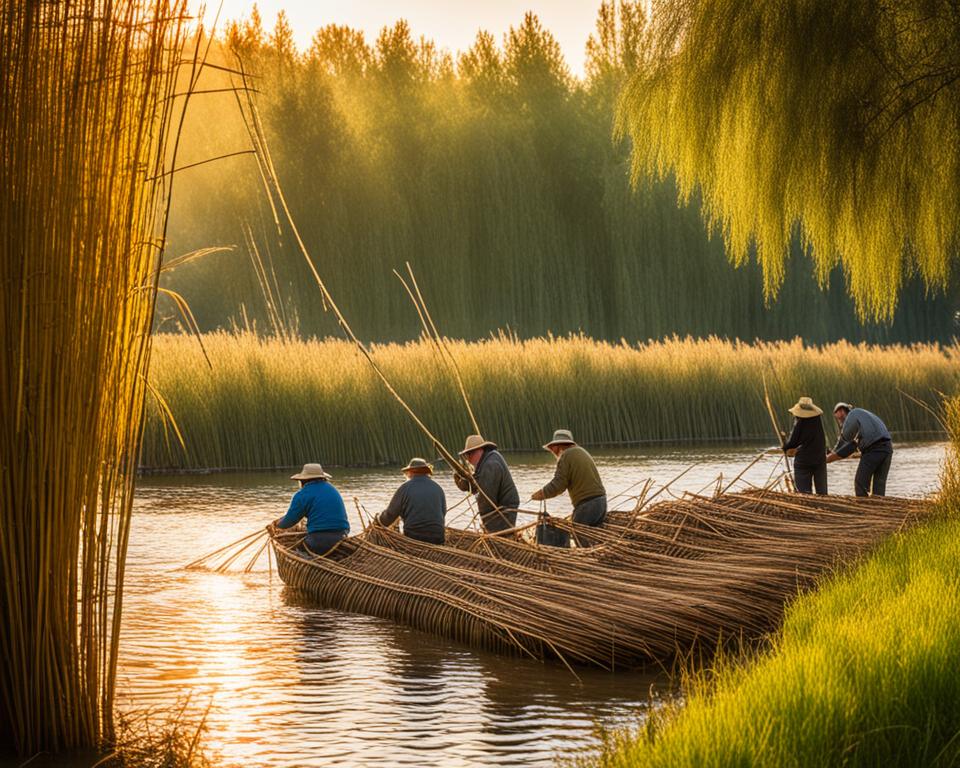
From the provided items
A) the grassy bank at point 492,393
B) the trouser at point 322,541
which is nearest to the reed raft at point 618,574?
the trouser at point 322,541

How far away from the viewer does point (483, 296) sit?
39.0 metres

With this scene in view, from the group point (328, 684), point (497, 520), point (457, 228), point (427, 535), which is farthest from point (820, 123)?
point (457, 228)

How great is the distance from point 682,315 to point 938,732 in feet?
116

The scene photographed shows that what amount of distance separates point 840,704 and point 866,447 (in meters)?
9.01

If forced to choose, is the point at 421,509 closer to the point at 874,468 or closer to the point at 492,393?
the point at 874,468

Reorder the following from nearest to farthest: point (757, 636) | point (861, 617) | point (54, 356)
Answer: point (54, 356)
point (861, 617)
point (757, 636)

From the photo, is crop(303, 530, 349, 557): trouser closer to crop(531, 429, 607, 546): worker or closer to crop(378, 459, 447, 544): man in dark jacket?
crop(378, 459, 447, 544): man in dark jacket

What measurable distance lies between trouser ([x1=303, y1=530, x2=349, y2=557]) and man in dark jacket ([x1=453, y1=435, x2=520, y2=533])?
1.06 m

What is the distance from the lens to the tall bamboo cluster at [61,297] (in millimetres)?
5176

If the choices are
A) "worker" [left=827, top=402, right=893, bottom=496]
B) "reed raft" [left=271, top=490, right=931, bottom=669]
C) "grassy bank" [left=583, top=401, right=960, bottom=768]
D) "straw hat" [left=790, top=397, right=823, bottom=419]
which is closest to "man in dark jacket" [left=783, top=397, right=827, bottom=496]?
"straw hat" [left=790, top=397, right=823, bottom=419]

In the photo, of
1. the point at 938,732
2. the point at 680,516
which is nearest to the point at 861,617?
the point at 938,732

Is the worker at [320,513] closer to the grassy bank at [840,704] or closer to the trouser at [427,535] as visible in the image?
the trouser at [427,535]

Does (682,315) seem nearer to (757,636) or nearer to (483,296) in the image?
(483,296)

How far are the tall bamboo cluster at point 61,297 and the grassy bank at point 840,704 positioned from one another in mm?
2015
